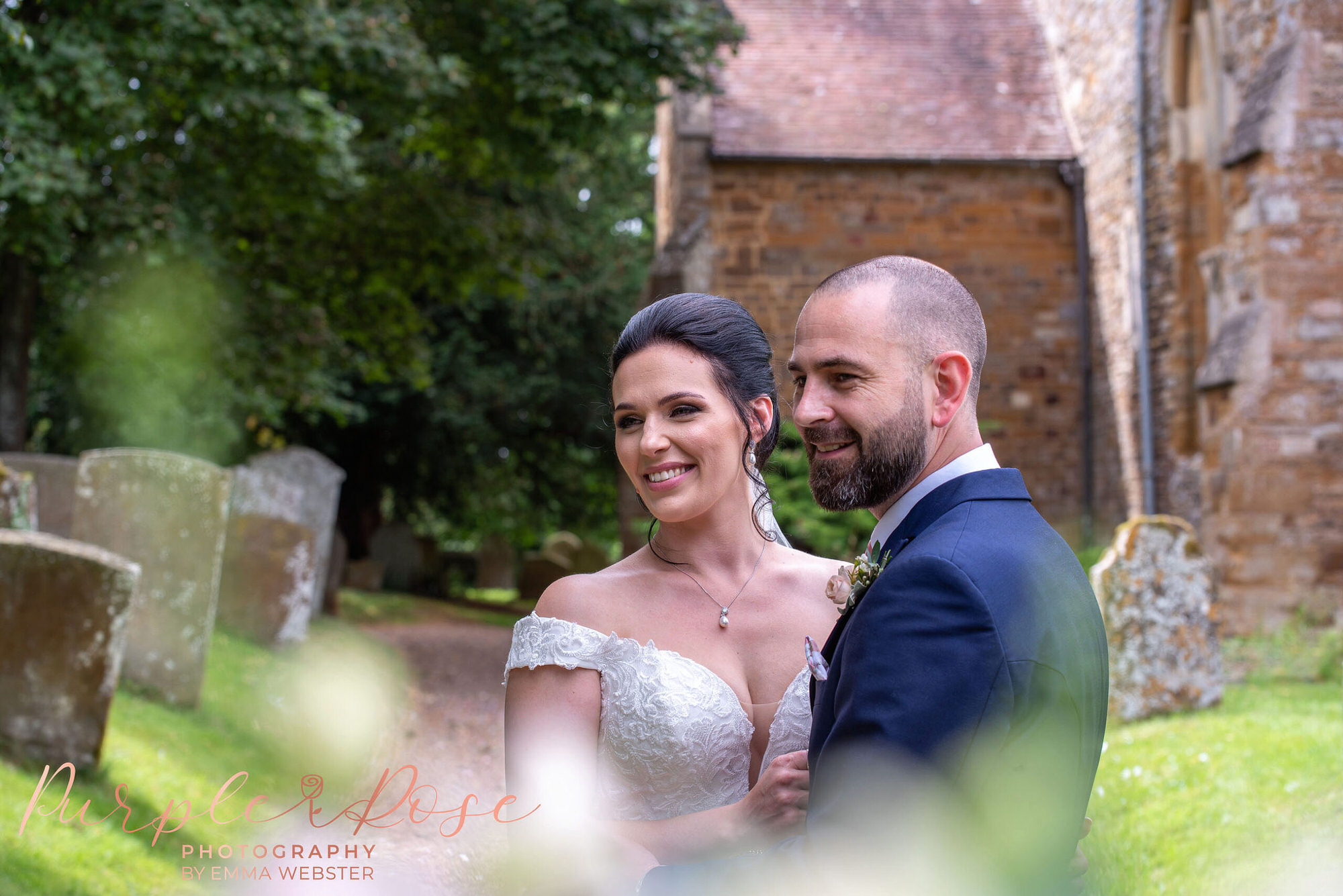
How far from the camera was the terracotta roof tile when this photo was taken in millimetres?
15398

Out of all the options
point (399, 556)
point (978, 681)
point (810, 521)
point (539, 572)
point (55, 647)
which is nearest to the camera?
point (978, 681)

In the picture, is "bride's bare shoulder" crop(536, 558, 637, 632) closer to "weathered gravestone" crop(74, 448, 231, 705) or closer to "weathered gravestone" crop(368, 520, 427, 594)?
"weathered gravestone" crop(74, 448, 231, 705)

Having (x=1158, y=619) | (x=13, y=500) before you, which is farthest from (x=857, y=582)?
(x=13, y=500)

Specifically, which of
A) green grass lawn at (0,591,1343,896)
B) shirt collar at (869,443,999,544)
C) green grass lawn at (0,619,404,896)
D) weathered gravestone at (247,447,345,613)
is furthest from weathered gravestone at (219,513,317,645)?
shirt collar at (869,443,999,544)

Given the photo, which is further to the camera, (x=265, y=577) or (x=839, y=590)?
(x=265, y=577)

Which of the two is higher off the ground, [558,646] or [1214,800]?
[558,646]

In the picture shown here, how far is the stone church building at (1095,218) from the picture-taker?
11148mm

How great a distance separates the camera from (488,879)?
17.1 feet

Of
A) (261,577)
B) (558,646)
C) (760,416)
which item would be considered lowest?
(261,577)

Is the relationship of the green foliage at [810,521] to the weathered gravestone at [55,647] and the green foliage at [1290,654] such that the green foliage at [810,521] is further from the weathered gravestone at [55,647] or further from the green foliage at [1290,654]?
the weathered gravestone at [55,647]

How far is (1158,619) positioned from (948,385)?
633 centimetres

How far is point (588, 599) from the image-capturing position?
2738 millimetres

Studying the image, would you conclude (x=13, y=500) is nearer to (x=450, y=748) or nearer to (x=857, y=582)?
(x=450, y=748)

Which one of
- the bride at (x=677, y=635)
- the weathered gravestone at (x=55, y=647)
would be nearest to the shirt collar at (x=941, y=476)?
the bride at (x=677, y=635)
